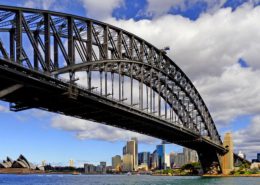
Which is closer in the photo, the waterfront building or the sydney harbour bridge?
the sydney harbour bridge

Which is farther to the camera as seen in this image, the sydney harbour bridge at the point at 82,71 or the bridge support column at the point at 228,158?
the bridge support column at the point at 228,158

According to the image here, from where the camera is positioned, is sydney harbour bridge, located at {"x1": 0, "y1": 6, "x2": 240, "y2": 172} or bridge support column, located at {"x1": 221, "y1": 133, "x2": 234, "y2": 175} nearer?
sydney harbour bridge, located at {"x1": 0, "y1": 6, "x2": 240, "y2": 172}

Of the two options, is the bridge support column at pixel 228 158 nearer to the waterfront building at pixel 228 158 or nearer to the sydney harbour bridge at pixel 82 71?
the waterfront building at pixel 228 158

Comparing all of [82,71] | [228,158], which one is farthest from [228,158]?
[82,71]

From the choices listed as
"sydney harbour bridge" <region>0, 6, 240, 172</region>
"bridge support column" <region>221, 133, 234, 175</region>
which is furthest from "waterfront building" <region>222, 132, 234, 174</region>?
"sydney harbour bridge" <region>0, 6, 240, 172</region>

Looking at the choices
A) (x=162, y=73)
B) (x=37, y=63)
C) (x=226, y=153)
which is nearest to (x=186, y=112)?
(x=162, y=73)

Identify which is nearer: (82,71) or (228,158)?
(82,71)

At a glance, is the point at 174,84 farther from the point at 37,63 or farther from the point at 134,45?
the point at 37,63

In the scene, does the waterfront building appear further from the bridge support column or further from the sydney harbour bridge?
the sydney harbour bridge

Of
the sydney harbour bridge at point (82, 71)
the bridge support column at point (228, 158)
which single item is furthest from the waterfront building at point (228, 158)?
the sydney harbour bridge at point (82, 71)

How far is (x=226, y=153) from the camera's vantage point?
160 meters

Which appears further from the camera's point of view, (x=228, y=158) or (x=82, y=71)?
(x=228, y=158)

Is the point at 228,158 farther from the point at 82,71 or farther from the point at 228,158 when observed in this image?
the point at 82,71

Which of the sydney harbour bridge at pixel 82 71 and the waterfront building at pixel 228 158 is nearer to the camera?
the sydney harbour bridge at pixel 82 71
